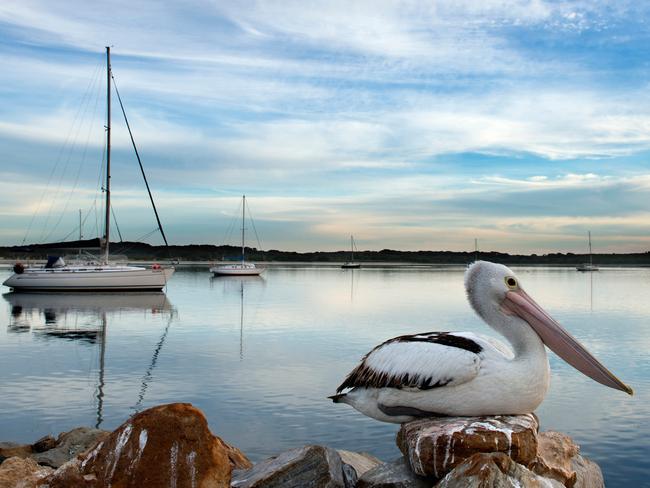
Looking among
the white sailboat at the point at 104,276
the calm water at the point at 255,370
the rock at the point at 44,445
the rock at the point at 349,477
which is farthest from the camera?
the white sailboat at the point at 104,276

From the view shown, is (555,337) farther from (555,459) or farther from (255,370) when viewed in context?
(255,370)

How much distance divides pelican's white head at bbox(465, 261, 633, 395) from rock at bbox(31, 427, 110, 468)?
11.2 feet

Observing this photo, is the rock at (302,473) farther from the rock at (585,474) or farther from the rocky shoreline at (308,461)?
the rock at (585,474)

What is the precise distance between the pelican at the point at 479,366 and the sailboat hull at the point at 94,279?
27.6 m

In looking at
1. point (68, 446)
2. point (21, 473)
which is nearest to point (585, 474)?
point (21, 473)

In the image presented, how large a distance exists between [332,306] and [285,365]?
47.6 feet

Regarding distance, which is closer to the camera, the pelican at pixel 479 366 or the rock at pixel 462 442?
the rock at pixel 462 442

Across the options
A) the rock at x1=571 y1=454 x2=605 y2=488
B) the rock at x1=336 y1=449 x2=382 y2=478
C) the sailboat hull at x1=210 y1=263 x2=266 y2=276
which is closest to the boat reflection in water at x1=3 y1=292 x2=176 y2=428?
the rock at x1=336 y1=449 x2=382 y2=478

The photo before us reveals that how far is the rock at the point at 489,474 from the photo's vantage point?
3.49 metres

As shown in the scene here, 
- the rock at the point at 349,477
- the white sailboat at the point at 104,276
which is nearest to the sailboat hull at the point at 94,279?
the white sailboat at the point at 104,276

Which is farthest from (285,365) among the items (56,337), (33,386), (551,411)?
(56,337)

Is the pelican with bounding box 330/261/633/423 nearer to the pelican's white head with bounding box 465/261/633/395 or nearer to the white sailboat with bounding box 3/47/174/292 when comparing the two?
the pelican's white head with bounding box 465/261/633/395

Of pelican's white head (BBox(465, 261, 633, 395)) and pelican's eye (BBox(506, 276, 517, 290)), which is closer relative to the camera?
pelican's white head (BBox(465, 261, 633, 395))

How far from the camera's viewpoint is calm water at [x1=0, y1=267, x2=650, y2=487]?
7793 mm
